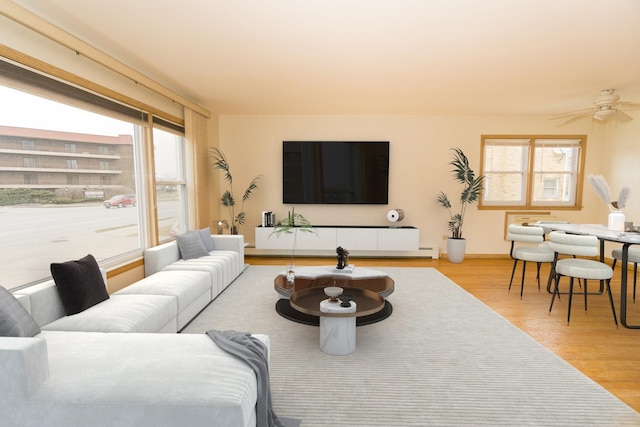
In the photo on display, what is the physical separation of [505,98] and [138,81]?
499 cm

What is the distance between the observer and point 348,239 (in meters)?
5.84

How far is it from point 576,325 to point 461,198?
3048mm

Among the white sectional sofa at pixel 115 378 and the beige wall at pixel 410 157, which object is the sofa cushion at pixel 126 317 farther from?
the beige wall at pixel 410 157

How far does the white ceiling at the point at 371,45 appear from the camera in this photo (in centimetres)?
242

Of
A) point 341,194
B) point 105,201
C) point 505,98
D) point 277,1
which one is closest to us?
point 277,1

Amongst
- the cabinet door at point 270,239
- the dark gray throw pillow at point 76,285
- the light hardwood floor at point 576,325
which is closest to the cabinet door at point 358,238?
the cabinet door at point 270,239

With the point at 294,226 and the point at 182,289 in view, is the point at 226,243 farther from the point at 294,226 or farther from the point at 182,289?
the point at 182,289

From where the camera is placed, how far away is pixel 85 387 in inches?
56.3

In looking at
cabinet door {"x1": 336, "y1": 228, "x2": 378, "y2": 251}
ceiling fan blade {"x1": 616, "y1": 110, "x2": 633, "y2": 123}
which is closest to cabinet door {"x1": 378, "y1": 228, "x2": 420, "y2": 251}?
cabinet door {"x1": 336, "y1": 228, "x2": 378, "y2": 251}

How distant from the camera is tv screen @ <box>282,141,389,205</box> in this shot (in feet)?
19.7

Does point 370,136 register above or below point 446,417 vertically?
above

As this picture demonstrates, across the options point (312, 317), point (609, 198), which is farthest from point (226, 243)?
point (609, 198)

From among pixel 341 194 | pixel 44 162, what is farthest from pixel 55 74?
pixel 341 194

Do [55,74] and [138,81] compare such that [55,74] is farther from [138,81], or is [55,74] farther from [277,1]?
[277,1]
